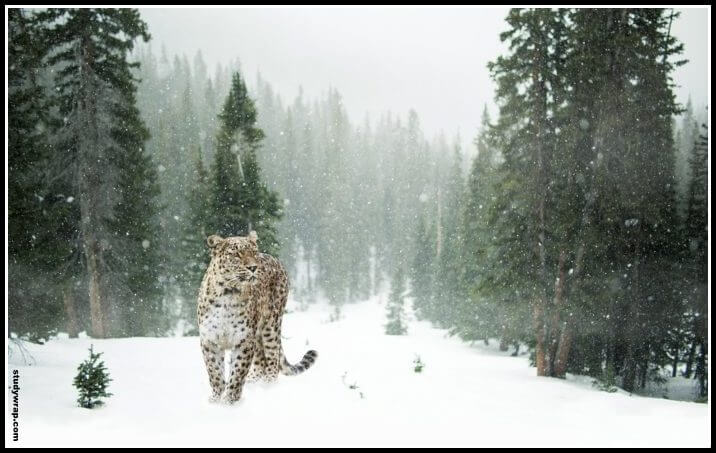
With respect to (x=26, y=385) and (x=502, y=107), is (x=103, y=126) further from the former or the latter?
(x=502, y=107)

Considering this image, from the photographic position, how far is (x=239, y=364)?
4383 mm

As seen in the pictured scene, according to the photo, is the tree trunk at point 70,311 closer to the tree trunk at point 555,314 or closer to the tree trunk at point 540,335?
the tree trunk at point 540,335

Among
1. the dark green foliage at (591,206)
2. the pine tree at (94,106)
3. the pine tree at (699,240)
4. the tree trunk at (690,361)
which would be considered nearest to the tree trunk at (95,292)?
the pine tree at (94,106)

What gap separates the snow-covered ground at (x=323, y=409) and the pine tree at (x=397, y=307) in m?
3.39

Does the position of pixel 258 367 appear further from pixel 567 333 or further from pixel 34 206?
pixel 567 333

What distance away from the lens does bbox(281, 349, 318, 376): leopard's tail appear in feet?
18.2

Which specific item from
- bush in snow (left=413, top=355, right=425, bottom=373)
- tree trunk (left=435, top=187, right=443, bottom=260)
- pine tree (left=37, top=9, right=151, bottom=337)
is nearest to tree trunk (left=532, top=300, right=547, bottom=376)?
→ tree trunk (left=435, top=187, right=443, bottom=260)

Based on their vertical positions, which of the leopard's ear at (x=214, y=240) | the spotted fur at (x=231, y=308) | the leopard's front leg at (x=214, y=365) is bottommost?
the leopard's front leg at (x=214, y=365)

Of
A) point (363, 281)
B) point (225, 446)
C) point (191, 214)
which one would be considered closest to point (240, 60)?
point (191, 214)

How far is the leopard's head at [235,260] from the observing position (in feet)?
13.2

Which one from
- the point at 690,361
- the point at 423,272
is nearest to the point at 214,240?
the point at 423,272

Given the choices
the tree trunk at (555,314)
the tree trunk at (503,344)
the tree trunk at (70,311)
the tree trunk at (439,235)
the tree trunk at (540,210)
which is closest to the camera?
the tree trunk at (70,311)

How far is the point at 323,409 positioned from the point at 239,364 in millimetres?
1129

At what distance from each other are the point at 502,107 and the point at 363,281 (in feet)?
15.8
